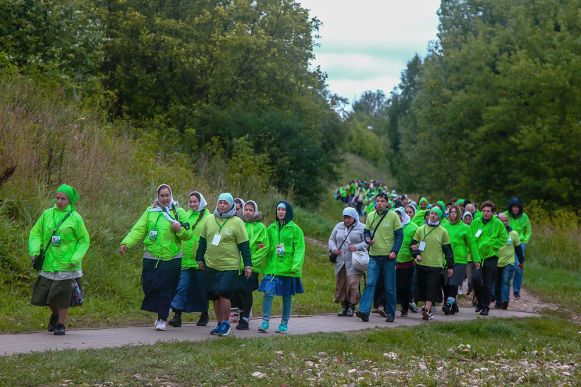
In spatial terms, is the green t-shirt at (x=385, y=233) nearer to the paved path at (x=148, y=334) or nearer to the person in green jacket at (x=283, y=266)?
the paved path at (x=148, y=334)

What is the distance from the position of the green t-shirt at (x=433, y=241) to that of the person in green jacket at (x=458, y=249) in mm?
1209

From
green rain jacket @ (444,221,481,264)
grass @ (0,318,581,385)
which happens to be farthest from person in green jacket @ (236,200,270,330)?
green rain jacket @ (444,221,481,264)

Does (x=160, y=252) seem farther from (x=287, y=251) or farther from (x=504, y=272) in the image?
(x=504, y=272)

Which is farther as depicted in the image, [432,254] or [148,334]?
[432,254]

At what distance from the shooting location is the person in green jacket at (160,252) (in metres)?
13.3

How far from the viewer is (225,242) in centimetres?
1311

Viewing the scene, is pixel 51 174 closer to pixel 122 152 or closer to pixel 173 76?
pixel 122 152

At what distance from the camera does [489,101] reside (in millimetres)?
51062

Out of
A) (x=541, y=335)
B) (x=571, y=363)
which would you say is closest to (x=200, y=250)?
(x=571, y=363)

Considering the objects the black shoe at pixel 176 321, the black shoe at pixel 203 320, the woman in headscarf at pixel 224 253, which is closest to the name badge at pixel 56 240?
the woman in headscarf at pixel 224 253

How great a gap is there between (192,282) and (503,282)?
8.39 meters

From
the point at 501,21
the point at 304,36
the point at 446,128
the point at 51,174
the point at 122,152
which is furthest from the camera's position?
the point at 501,21

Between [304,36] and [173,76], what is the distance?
22.9 ft

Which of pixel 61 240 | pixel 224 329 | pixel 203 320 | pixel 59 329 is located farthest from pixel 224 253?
pixel 59 329
